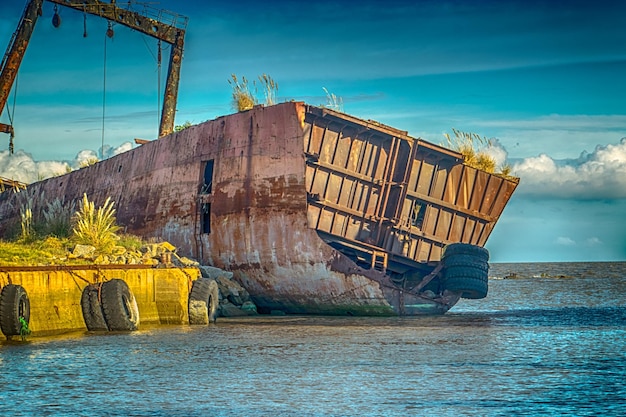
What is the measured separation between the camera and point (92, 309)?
50.7 feet

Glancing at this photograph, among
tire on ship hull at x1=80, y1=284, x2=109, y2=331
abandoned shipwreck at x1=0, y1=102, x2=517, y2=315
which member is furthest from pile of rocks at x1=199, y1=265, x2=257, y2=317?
tire on ship hull at x1=80, y1=284, x2=109, y2=331

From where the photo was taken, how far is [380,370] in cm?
1074

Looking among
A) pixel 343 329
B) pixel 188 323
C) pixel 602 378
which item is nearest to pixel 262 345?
pixel 343 329

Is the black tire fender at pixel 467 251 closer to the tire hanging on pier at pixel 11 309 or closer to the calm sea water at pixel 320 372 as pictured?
the calm sea water at pixel 320 372

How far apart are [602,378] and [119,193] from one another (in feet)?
67.4

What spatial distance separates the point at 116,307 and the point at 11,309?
7.02ft

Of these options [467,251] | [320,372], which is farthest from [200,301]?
[320,372]

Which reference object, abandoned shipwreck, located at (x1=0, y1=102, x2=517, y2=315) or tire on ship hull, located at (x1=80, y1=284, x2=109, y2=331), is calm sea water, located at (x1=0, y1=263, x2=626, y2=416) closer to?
tire on ship hull, located at (x1=80, y1=284, x2=109, y2=331)

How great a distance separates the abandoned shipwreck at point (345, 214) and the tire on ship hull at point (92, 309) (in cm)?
517

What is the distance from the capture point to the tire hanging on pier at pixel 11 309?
44.6 feet

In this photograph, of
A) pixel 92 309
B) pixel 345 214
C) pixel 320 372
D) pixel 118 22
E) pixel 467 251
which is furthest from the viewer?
pixel 118 22

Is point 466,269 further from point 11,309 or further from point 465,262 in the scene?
point 11,309

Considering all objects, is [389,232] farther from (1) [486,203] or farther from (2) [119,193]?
(2) [119,193]

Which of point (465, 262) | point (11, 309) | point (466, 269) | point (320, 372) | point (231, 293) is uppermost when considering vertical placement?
point (465, 262)
